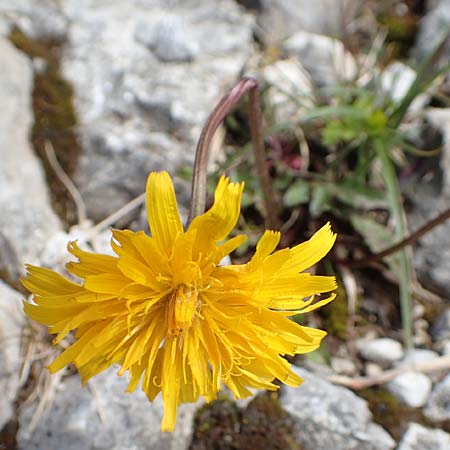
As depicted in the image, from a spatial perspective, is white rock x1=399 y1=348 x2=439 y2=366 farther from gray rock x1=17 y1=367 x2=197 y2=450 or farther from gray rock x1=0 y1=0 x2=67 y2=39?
gray rock x1=0 y1=0 x2=67 y2=39

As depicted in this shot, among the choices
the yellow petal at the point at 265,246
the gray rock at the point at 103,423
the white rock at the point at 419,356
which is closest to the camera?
the yellow petal at the point at 265,246

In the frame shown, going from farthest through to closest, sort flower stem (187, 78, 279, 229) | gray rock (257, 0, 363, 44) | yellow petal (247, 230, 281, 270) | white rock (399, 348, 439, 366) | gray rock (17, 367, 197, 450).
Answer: gray rock (257, 0, 363, 44) → white rock (399, 348, 439, 366) → gray rock (17, 367, 197, 450) → flower stem (187, 78, 279, 229) → yellow petal (247, 230, 281, 270)

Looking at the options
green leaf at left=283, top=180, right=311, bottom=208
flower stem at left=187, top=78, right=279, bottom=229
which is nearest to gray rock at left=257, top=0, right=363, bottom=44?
green leaf at left=283, top=180, right=311, bottom=208

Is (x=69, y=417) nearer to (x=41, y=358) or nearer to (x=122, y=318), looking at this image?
(x=41, y=358)

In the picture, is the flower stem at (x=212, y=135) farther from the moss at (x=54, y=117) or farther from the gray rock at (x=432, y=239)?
the moss at (x=54, y=117)

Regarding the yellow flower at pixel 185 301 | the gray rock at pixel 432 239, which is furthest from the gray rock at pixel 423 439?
the yellow flower at pixel 185 301

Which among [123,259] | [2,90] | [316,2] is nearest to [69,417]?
[123,259]

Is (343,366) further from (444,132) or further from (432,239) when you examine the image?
(444,132)
